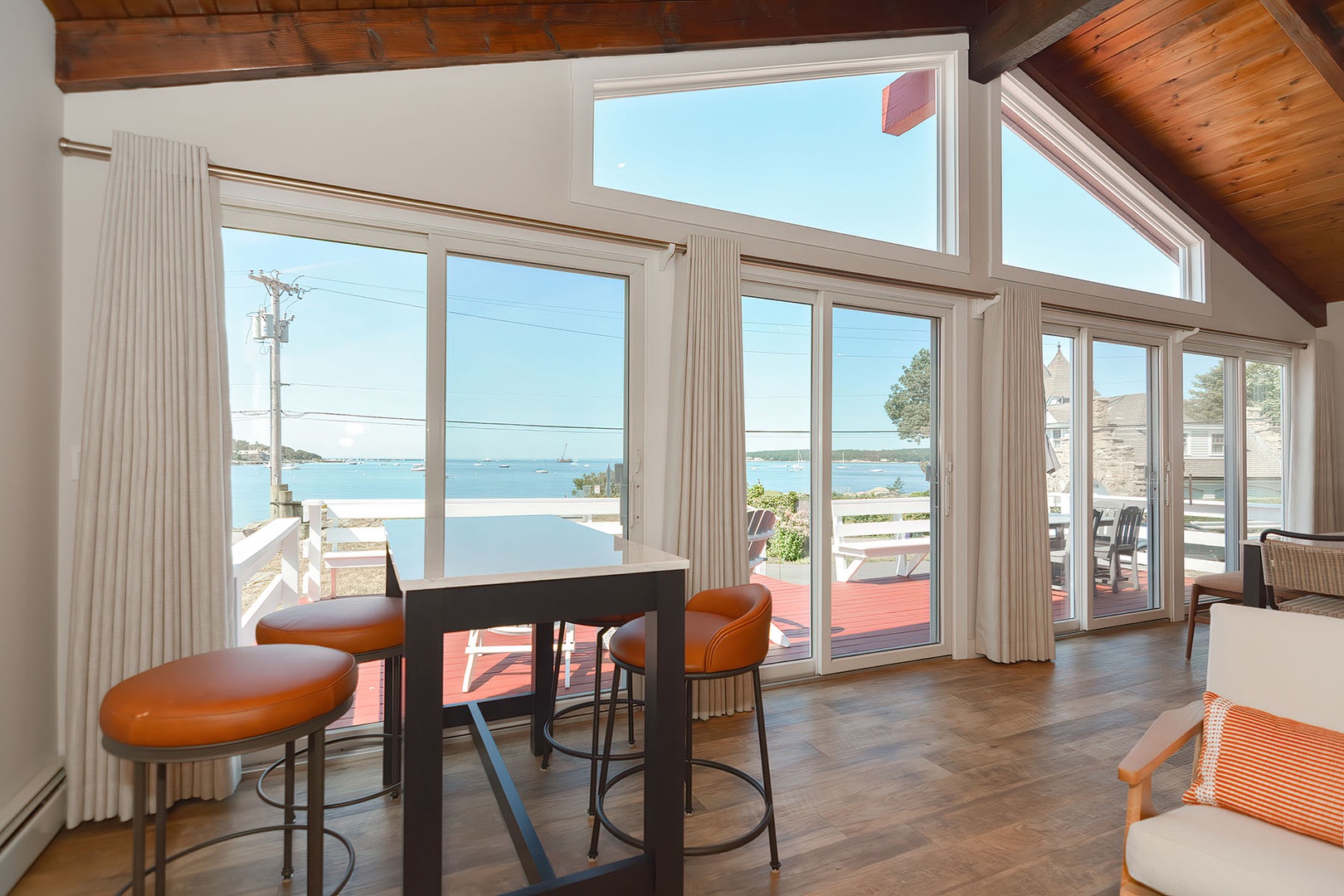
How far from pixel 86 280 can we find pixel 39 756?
5.18 ft

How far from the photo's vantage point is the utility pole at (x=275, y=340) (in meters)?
2.68

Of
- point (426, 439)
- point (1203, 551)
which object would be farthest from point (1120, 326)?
point (426, 439)

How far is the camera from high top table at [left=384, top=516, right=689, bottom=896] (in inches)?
59.2

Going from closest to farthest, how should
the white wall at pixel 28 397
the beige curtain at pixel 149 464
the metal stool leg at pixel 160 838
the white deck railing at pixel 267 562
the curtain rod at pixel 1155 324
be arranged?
the metal stool leg at pixel 160 838 < the white wall at pixel 28 397 < the beige curtain at pixel 149 464 < the white deck railing at pixel 267 562 < the curtain rod at pixel 1155 324

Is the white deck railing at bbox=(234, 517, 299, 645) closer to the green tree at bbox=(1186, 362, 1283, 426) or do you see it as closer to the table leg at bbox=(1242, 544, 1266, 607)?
the table leg at bbox=(1242, 544, 1266, 607)

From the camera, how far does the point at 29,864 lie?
1.97 m

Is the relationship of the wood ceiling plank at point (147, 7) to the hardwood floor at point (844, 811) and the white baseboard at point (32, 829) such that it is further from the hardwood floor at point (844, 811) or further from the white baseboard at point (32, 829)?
the hardwood floor at point (844, 811)

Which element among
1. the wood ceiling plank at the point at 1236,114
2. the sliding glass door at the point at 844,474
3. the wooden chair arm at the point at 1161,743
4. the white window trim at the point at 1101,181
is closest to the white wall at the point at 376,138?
the sliding glass door at the point at 844,474

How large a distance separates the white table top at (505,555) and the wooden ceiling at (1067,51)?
1.88 meters

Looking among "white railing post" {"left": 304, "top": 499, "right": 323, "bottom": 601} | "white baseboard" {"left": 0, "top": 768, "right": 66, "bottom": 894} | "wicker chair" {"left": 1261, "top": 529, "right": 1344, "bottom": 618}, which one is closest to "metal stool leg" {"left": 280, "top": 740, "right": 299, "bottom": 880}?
"white baseboard" {"left": 0, "top": 768, "right": 66, "bottom": 894}

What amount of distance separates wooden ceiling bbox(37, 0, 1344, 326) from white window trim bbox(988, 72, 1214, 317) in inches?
3.9

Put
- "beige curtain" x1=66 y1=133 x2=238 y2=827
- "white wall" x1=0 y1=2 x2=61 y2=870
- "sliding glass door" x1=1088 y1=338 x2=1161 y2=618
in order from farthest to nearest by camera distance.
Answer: "sliding glass door" x1=1088 y1=338 x2=1161 y2=618 < "beige curtain" x1=66 y1=133 x2=238 y2=827 < "white wall" x1=0 y1=2 x2=61 y2=870

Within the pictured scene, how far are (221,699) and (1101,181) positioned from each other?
5938 mm

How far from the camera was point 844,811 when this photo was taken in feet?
7.63
